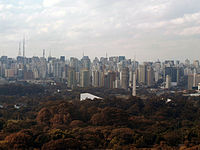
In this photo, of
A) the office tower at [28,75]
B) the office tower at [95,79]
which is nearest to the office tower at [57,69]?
the office tower at [28,75]

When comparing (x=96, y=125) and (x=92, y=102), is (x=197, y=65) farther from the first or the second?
(x=96, y=125)

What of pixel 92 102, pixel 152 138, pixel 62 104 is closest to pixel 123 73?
pixel 92 102

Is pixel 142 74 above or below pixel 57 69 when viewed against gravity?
below

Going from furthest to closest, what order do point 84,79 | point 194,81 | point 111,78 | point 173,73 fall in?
1. point 173,73
2. point 194,81
3. point 111,78
4. point 84,79

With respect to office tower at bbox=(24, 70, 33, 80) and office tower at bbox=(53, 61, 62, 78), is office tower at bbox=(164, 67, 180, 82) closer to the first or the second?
office tower at bbox=(53, 61, 62, 78)

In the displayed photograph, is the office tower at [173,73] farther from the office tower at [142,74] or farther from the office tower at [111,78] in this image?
the office tower at [111,78]

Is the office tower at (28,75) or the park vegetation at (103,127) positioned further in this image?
the office tower at (28,75)

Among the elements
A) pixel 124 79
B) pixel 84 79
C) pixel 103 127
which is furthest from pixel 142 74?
pixel 103 127

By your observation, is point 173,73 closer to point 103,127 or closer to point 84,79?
point 84,79

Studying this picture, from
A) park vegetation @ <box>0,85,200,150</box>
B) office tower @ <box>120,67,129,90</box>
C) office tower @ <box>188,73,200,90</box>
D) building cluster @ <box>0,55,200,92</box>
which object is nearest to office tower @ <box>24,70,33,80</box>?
building cluster @ <box>0,55,200,92</box>
